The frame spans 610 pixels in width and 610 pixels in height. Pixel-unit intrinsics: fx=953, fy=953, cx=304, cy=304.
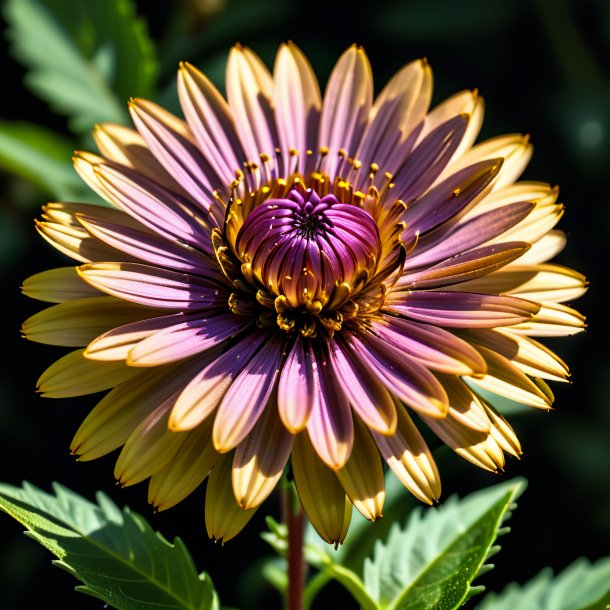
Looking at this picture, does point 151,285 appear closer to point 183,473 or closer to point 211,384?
point 211,384

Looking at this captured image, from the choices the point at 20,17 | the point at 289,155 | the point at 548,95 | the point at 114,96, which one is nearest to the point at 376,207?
the point at 289,155

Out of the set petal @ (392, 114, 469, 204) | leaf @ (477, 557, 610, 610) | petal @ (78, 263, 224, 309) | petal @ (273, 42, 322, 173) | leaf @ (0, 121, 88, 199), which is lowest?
leaf @ (477, 557, 610, 610)

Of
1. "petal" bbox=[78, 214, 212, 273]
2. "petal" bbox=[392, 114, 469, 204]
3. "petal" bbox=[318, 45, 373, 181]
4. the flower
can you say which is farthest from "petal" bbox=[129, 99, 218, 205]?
"petal" bbox=[392, 114, 469, 204]

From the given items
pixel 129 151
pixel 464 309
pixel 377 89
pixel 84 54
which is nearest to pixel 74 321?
pixel 129 151

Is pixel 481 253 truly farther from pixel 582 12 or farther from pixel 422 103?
pixel 582 12

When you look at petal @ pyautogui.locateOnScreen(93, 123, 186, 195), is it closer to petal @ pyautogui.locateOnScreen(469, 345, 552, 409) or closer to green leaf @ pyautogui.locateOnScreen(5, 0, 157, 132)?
green leaf @ pyautogui.locateOnScreen(5, 0, 157, 132)
